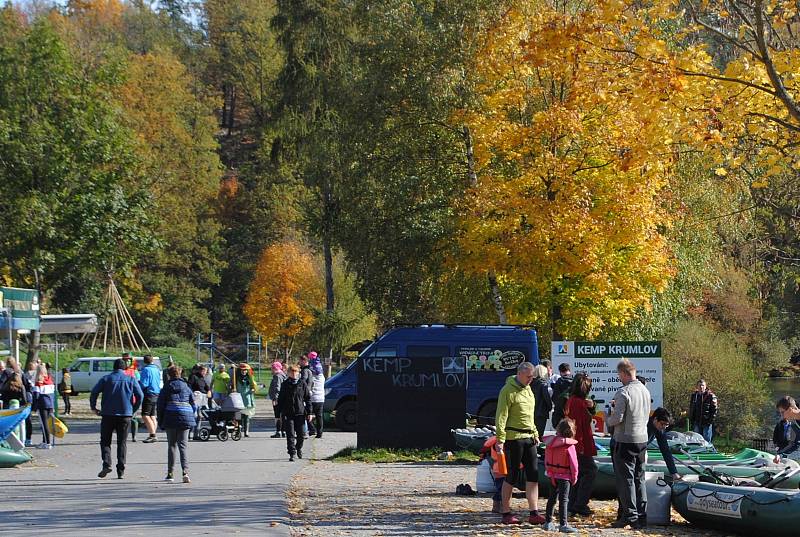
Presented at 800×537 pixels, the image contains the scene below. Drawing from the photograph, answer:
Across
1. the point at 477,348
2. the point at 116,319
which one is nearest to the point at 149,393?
the point at 477,348

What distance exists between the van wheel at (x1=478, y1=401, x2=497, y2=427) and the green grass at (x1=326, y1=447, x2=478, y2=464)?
4431 mm

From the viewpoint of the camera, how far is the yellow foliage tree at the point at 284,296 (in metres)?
63.1

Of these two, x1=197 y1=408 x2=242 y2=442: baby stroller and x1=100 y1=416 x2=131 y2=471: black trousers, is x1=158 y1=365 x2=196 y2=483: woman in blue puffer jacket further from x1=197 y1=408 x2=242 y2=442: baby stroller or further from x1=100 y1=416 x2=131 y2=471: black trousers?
x1=197 y1=408 x2=242 y2=442: baby stroller

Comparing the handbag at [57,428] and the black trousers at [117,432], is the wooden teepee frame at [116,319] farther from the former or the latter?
the black trousers at [117,432]

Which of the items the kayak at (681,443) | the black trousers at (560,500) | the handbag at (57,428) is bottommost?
the black trousers at (560,500)

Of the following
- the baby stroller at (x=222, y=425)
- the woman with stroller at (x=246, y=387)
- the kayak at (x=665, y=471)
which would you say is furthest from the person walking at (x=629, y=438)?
the woman with stroller at (x=246, y=387)

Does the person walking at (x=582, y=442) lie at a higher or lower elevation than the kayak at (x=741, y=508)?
higher

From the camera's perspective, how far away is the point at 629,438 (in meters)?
12.6

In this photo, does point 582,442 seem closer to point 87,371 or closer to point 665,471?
point 665,471

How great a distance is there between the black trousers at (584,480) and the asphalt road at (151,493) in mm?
3567

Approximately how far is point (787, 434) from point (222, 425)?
12.4 metres

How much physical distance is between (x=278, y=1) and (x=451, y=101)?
1665 cm

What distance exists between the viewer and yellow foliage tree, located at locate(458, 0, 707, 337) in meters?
26.7

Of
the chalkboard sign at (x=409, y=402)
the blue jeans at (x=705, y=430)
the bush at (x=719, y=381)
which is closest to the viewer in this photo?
the chalkboard sign at (x=409, y=402)
